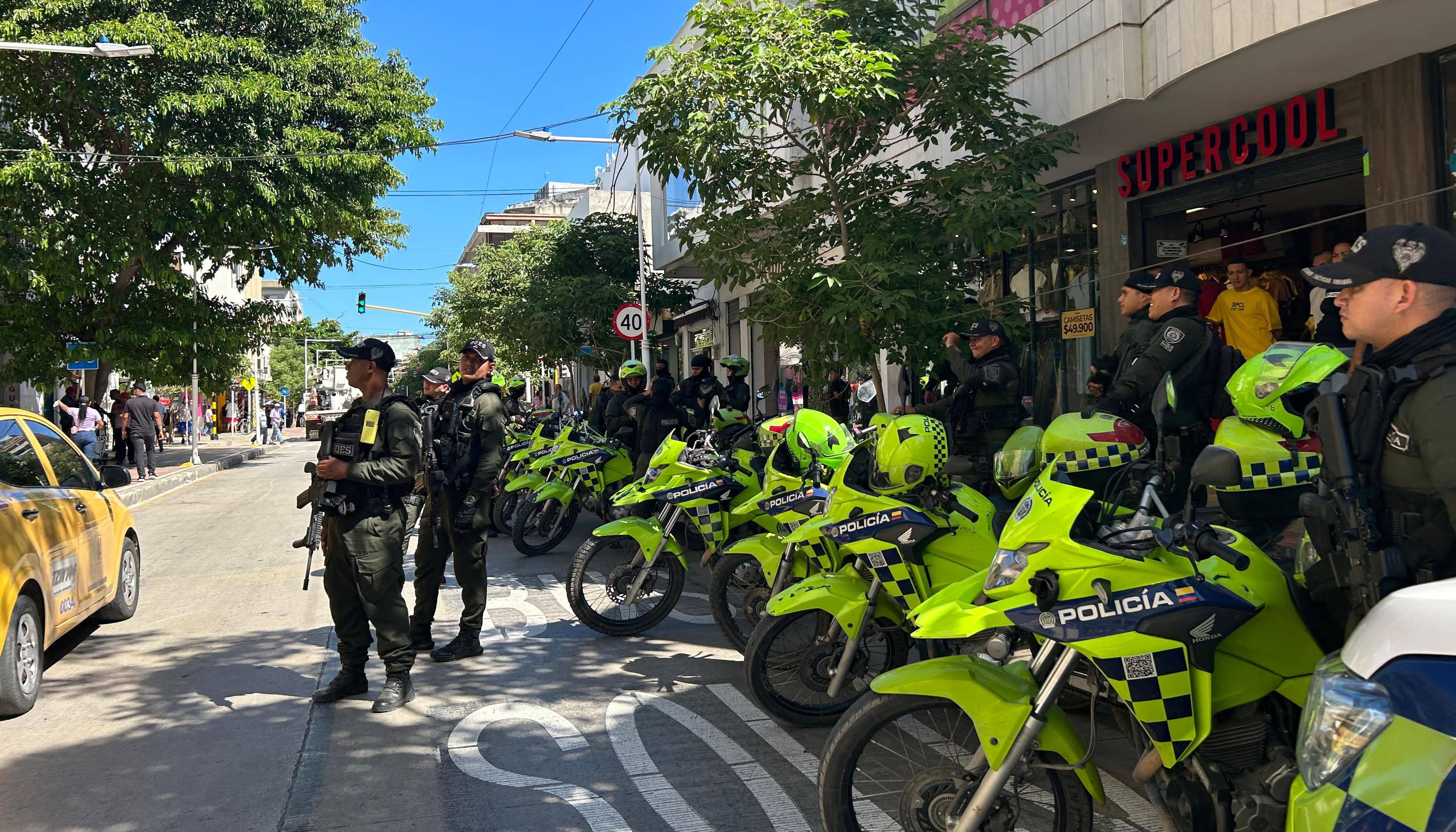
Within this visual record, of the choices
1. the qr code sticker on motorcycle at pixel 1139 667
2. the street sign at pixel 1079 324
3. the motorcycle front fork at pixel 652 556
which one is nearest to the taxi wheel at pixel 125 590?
the motorcycle front fork at pixel 652 556

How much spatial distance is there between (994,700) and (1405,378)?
130 centimetres

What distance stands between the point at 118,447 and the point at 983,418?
73.7 ft

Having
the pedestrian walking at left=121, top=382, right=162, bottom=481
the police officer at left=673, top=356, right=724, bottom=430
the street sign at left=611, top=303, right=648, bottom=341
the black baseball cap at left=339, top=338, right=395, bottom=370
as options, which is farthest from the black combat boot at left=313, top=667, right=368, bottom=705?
the pedestrian walking at left=121, top=382, right=162, bottom=481

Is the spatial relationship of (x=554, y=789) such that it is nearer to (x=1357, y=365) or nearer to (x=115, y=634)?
(x=1357, y=365)

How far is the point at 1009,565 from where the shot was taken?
9.75 feet

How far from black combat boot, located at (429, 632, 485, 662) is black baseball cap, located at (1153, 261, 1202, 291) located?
434cm

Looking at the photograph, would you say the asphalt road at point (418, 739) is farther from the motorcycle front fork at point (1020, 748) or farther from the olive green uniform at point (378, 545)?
the motorcycle front fork at point (1020, 748)

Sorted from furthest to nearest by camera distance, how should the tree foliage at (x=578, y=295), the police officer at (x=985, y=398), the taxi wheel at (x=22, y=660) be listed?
the tree foliage at (x=578, y=295), the police officer at (x=985, y=398), the taxi wheel at (x=22, y=660)

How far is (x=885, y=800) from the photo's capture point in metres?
3.22

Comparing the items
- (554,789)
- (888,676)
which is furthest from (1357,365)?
(554,789)

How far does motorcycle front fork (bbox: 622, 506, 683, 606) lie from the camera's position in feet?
21.1

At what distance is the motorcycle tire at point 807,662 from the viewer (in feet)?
15.5

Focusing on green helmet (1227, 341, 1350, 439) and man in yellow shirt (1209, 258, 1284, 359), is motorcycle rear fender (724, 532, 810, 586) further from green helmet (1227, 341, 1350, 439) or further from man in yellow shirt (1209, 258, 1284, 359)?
man in yellow shirt (1209, 258, 1284, 359)

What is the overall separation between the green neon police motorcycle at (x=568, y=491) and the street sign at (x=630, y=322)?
6.47 meters
